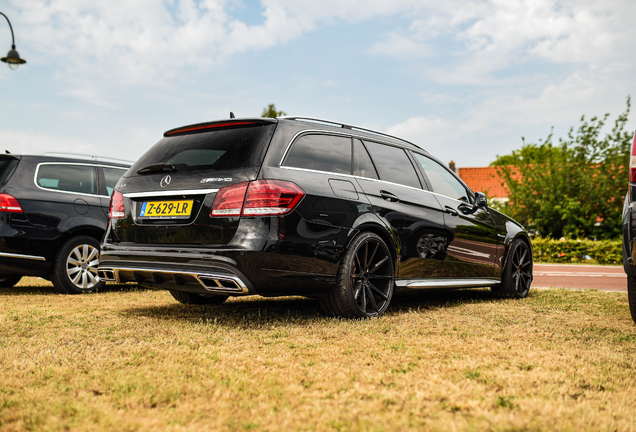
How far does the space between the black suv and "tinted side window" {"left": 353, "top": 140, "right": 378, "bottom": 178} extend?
3.94m

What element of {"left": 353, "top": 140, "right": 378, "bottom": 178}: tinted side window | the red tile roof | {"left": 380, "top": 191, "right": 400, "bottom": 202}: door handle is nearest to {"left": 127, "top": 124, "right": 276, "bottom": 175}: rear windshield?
{"left": 353, "top": 140, "right": 378, "bottom": 178}: tinted side window

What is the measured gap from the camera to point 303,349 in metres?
3.69

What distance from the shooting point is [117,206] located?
4969 mm

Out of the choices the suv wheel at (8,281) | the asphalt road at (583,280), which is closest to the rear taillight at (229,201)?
the suv wheel at (8,281)

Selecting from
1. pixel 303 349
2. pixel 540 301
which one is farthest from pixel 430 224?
pixel 303 349

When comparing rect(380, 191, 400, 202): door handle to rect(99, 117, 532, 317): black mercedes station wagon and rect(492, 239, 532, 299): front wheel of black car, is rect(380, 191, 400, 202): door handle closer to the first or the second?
rect(99, 117, 532, 317): black mercedes station wagon

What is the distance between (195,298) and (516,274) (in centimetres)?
396

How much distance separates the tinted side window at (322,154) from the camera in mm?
4711

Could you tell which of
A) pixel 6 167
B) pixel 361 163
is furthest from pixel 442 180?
pixel 6 167

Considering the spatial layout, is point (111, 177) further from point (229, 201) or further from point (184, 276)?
point (229, 201)

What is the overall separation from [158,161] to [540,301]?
4.53 m

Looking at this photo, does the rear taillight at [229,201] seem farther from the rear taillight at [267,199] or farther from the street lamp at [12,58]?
the street lamp at [12,58]

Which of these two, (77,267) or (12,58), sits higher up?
(12,58)

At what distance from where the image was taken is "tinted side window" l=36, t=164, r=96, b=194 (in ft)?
24.2
